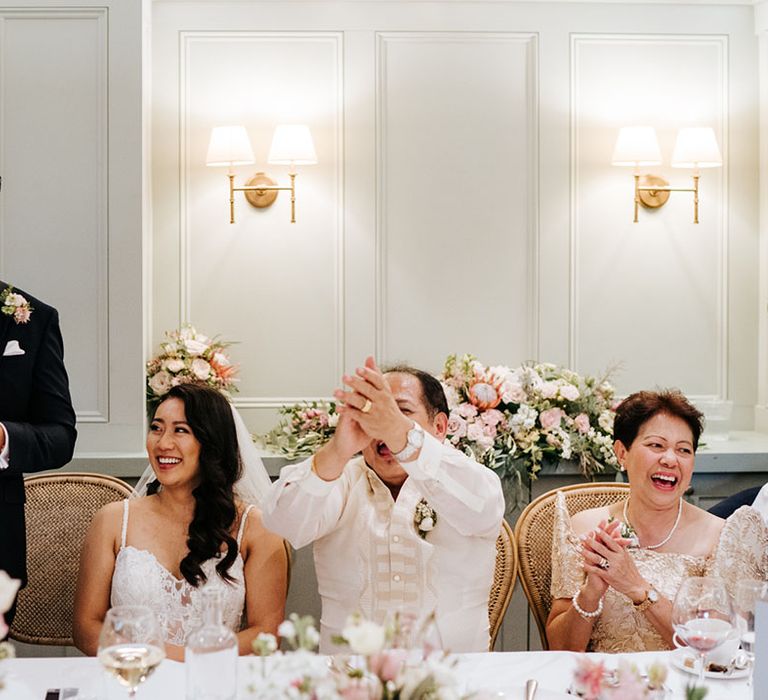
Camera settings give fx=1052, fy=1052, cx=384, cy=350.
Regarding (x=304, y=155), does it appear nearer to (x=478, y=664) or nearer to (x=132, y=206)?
(x=132, y=206)

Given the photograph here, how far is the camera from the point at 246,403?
14.6ft

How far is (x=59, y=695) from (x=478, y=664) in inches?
31.1

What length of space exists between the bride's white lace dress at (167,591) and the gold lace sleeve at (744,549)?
1.15 m

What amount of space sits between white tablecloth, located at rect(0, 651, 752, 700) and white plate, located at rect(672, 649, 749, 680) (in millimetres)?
11

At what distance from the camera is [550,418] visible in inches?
149

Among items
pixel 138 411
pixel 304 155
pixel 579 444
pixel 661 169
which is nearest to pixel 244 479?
pixel 138 411

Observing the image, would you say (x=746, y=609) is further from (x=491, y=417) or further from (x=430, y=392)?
(x=491, y=417)

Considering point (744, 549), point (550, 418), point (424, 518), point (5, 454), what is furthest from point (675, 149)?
point (5, 454)

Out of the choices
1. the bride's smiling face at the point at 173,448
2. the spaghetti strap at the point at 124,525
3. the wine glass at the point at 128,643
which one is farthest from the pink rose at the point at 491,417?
the wine glass at the point at 128,643

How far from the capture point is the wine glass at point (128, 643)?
1.55 m

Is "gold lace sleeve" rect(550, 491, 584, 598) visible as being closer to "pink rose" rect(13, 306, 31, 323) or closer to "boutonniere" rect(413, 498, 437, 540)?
"boutonniere" rect(413, 498, 437, 540)

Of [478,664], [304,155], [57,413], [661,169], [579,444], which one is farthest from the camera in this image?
[661,169]

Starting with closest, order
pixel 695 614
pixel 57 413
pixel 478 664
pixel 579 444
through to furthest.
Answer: pixel 695 614
pixel 478 664
pixel 57 413
pixel 579 444

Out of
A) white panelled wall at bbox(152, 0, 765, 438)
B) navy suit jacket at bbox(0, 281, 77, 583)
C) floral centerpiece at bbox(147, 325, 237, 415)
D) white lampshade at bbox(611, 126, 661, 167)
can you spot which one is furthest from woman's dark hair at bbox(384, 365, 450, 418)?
white lampshade at bbox(611, 126, 661, 167)
